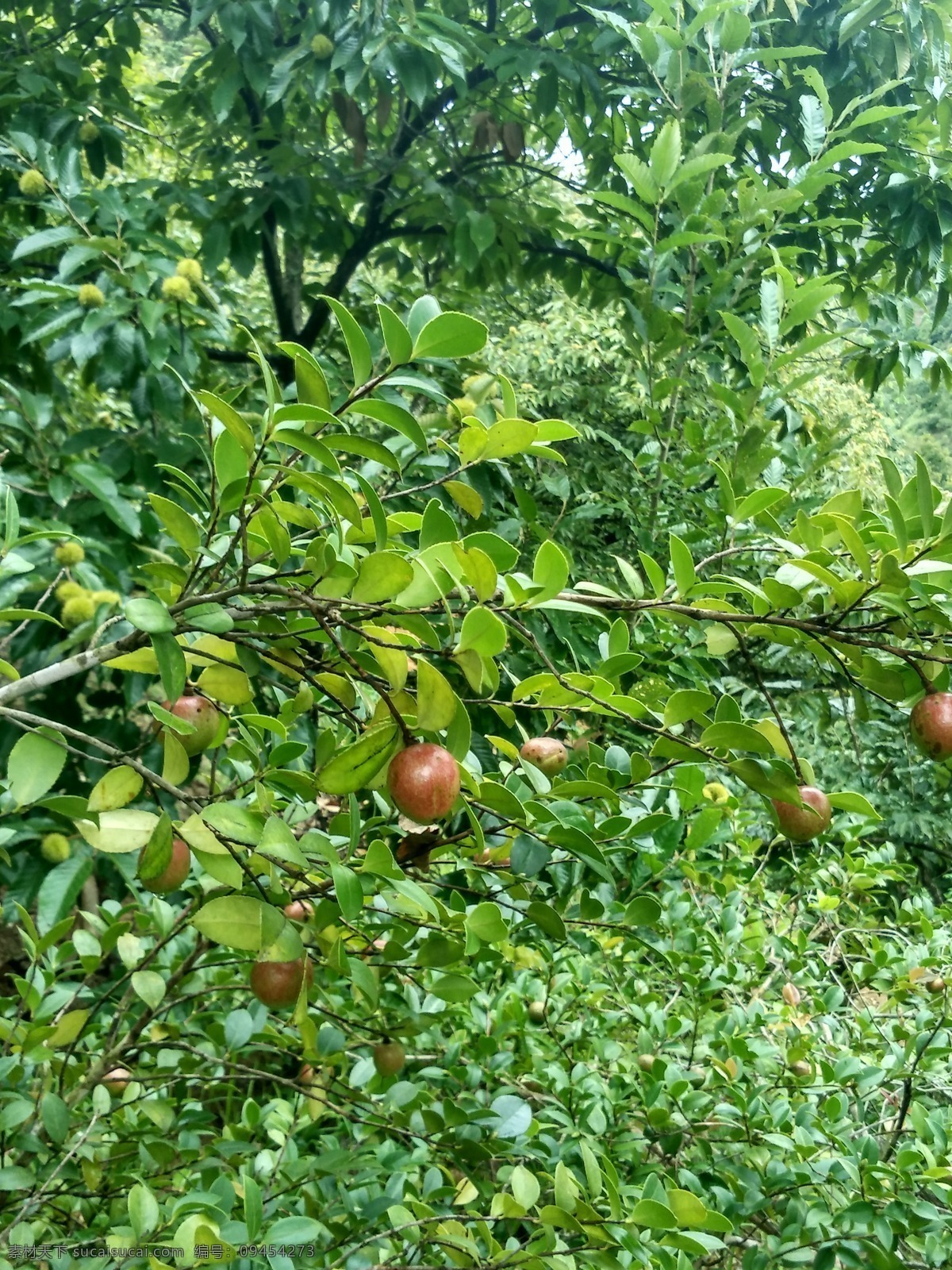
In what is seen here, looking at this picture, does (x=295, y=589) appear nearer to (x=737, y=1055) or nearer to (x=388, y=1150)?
(x=388, y=1150)

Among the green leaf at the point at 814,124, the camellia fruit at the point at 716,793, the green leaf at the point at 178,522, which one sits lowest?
the camellia fruit at the point at 716,793

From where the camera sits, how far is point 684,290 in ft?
5.03

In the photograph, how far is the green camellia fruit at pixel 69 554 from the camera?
1194 mm

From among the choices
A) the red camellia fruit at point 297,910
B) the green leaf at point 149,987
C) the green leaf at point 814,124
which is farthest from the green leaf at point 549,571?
the green leaf at point 814,124

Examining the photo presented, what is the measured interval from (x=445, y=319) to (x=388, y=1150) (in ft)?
2.65

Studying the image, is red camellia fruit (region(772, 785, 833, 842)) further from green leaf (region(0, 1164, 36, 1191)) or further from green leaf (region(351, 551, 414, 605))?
green leaf (region(0, 1164, 36, 1191))

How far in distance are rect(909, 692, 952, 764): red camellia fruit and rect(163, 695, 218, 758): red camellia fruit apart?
47cm

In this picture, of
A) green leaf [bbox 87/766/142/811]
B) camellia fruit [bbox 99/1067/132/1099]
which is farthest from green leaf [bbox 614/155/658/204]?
camellia fruit [bbox 99/1067/132/1099]

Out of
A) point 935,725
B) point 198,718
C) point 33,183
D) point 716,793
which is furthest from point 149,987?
point 33,183

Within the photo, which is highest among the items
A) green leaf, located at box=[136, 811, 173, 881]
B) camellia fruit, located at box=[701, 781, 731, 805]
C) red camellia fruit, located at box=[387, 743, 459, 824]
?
red camellia fruit, located at box=[387, 743, 459, 824]

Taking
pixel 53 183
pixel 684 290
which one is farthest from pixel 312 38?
pixel 684 290

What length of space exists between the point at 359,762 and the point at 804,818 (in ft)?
1.07

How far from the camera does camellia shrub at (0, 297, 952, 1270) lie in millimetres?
521

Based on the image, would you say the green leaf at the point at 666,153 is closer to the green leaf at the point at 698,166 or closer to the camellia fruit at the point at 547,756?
the green leaf at the point at 698,166
